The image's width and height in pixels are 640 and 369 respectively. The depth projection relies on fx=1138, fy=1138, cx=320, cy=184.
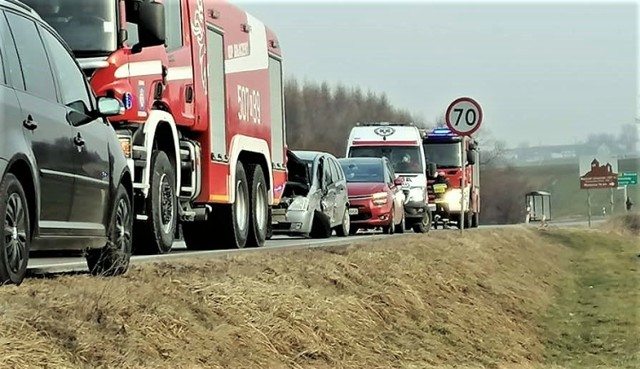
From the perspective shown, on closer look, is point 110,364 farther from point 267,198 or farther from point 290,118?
point 290,118

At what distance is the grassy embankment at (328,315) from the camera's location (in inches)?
237

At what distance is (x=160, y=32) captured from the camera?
443 inches

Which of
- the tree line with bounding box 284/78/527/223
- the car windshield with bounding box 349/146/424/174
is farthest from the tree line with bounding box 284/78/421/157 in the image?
the car windshield with bounding box 349/146/424/174

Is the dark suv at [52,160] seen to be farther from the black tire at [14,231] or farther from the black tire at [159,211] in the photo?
the black tire at [159,211]

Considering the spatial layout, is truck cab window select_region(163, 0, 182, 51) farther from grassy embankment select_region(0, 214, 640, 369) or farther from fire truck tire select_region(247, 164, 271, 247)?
fire truck tire select_region(247, 164, 271, 247)

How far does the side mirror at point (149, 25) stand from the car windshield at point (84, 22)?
0.27 metres

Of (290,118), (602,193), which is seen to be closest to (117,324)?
(290,118)

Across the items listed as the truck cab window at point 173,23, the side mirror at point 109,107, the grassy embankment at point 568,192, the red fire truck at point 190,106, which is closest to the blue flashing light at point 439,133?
the red fire truck at point 190,106

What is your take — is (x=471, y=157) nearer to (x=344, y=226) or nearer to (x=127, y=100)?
(x=344, y=226)

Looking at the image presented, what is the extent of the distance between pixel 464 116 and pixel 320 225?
3829mm

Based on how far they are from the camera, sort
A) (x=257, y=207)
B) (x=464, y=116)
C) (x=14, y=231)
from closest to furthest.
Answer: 1. (x=14, y=231)
2. (x=257, y=207)
3. (x=464, y=116)

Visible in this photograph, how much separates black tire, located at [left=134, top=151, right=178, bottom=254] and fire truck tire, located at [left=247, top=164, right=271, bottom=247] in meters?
3.57

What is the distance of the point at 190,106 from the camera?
13.2 m

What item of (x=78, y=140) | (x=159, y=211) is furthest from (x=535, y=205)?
(x=78, y=140)
